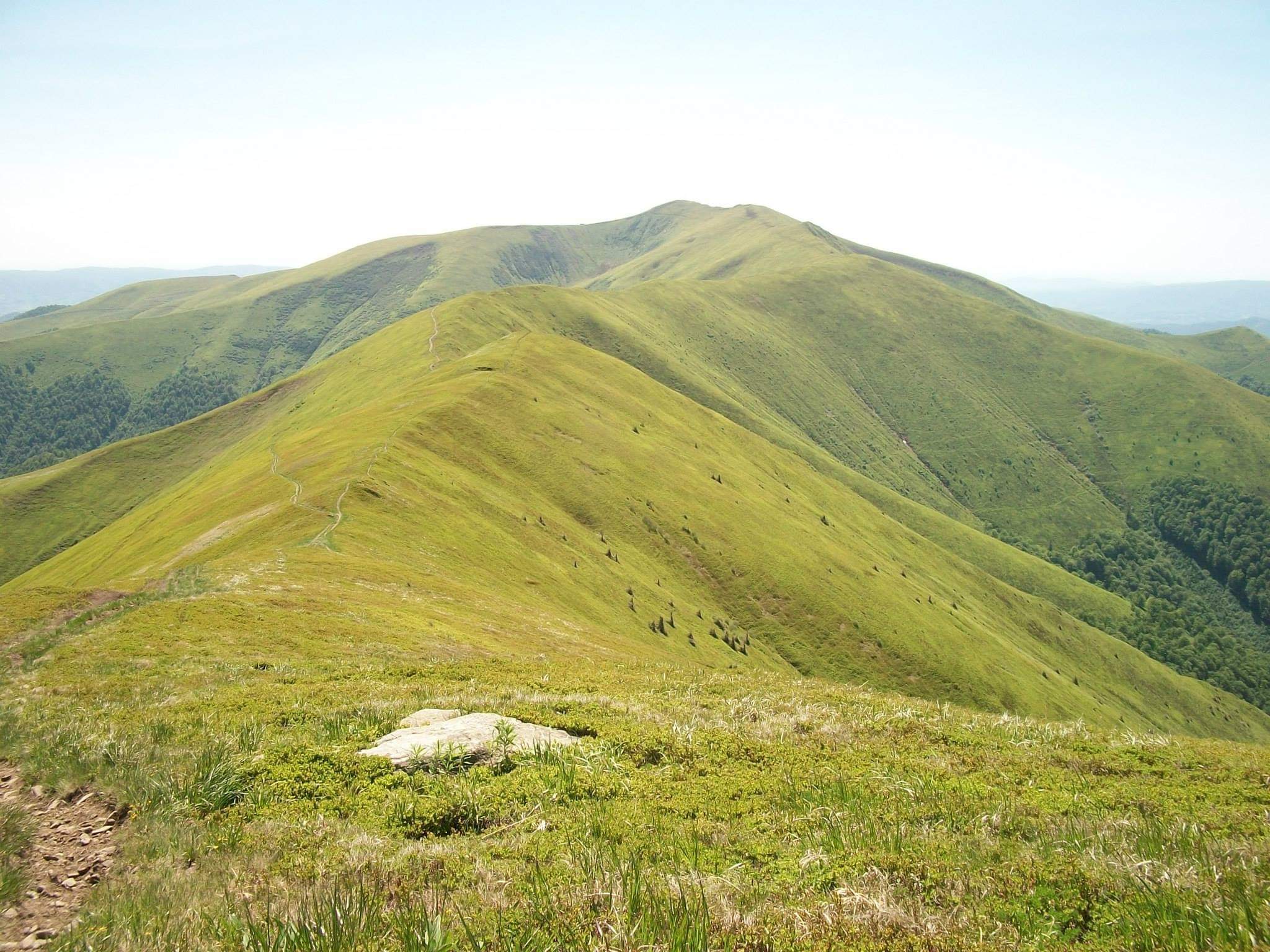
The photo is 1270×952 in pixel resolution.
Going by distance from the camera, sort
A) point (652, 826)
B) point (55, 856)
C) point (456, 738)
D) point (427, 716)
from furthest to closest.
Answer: point (427, 716) → point (456, 738) → point (652, 826) → point (55, 856)

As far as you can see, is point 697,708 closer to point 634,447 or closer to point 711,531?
point 711,531

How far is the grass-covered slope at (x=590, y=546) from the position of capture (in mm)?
45188

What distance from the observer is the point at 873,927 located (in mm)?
6621

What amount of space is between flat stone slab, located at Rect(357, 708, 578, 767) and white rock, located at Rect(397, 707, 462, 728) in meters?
0.03

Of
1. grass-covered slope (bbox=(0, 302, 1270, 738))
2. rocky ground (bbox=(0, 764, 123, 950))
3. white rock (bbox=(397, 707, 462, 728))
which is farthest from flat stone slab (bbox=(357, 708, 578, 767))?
grass-covered slope (bbox=(0, 302, 1270, 738))

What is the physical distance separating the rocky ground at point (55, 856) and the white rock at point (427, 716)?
5.49m

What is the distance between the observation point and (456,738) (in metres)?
12.9

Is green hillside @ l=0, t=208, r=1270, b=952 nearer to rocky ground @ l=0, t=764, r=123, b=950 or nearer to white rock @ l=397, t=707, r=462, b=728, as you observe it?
rocky ground @ l=0, t=764, r=123, b=950

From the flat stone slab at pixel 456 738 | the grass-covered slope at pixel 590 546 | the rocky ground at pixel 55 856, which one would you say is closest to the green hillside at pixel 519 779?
the rocky ground at pixel 55 856

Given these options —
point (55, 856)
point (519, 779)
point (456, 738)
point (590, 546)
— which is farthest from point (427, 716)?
point (590, 546)

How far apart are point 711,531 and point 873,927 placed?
8189 centimetres

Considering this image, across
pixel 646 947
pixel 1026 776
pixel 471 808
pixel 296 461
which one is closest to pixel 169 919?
pixel 471 808

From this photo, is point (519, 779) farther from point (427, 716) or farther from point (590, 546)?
point (590, 546)

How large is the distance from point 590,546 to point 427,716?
2252 inches
